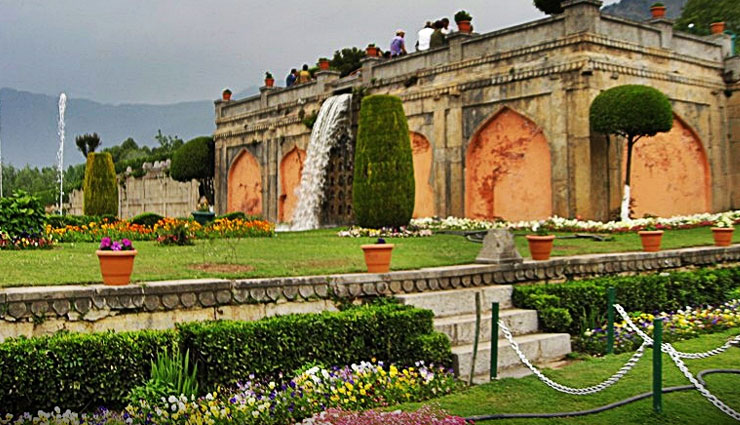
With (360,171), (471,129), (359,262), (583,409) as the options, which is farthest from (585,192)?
(583,409)

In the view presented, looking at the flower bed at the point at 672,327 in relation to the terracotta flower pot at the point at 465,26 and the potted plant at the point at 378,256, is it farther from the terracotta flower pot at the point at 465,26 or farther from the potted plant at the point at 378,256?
the terracotta flower pot at the point at 465,26

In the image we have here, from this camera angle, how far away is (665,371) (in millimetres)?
6508

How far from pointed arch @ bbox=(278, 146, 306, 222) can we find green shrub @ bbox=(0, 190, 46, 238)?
574 inches

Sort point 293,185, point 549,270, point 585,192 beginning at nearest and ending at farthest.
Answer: point 549,270 < point 585,192 < point 293,185

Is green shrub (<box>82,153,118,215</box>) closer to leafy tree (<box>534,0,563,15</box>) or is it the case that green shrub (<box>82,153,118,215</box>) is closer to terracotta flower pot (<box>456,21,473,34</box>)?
terracotta flower pot (<box>456,21,473,34</box>)

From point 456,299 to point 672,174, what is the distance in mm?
12945

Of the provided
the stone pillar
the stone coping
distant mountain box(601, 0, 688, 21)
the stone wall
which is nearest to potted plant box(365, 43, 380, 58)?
the stone wall

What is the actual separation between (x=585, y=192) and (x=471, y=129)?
12.3 ft

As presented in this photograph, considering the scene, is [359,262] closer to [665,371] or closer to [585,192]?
[665,371]

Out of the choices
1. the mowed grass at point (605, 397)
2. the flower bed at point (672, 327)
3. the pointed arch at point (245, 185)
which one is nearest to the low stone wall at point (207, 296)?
the flower bed at point (672, 327)

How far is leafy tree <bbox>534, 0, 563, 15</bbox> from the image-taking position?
20.7 m

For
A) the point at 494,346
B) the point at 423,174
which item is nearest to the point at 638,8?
the point at 423,174

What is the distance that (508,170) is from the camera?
18.0 m

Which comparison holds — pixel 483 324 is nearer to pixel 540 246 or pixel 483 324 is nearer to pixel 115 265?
pixel 540 246
